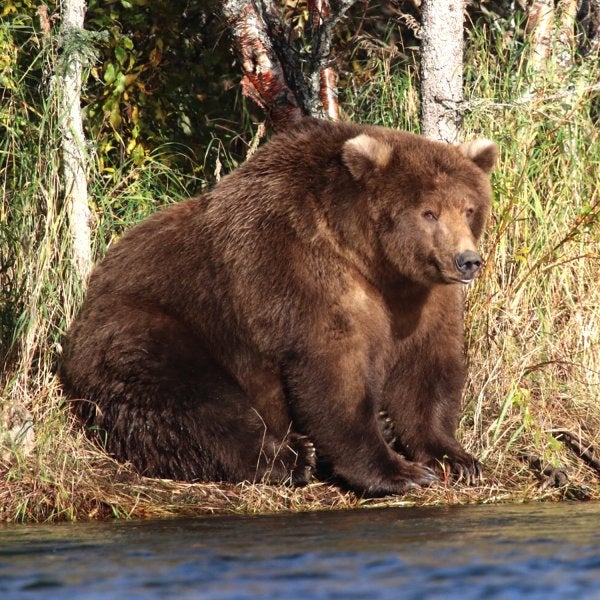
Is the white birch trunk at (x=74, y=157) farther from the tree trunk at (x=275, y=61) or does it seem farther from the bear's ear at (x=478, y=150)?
the bear's ear at (x=478, y=150)

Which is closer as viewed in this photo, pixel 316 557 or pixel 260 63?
pixel 316 557

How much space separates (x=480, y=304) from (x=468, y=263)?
117 centimetres

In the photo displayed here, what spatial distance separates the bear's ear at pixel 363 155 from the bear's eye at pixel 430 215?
1.07 ft

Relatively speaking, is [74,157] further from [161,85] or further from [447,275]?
[447,275]

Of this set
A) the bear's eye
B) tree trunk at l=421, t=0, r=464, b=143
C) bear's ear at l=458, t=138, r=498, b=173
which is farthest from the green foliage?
A: the bear's eye

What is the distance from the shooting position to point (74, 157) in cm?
818

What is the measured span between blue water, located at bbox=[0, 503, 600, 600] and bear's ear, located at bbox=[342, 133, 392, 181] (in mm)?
1803

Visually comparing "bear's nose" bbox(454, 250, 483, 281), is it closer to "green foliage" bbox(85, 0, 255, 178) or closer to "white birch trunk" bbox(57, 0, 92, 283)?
"white birch trunk" bbox(57, 0, 92, 283)

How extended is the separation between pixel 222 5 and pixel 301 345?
2.78m

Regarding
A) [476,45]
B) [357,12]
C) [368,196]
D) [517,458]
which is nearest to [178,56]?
[357,12]

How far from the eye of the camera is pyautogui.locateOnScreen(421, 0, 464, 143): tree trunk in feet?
27.3

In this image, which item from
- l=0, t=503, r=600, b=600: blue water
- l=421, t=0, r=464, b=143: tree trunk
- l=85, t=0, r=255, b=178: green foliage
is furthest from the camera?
l=85, t=0, r=255, b=178: green foliage

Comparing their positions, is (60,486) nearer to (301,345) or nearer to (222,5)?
(301,345)

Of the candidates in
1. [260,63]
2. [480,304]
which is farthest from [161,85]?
[480,304]
